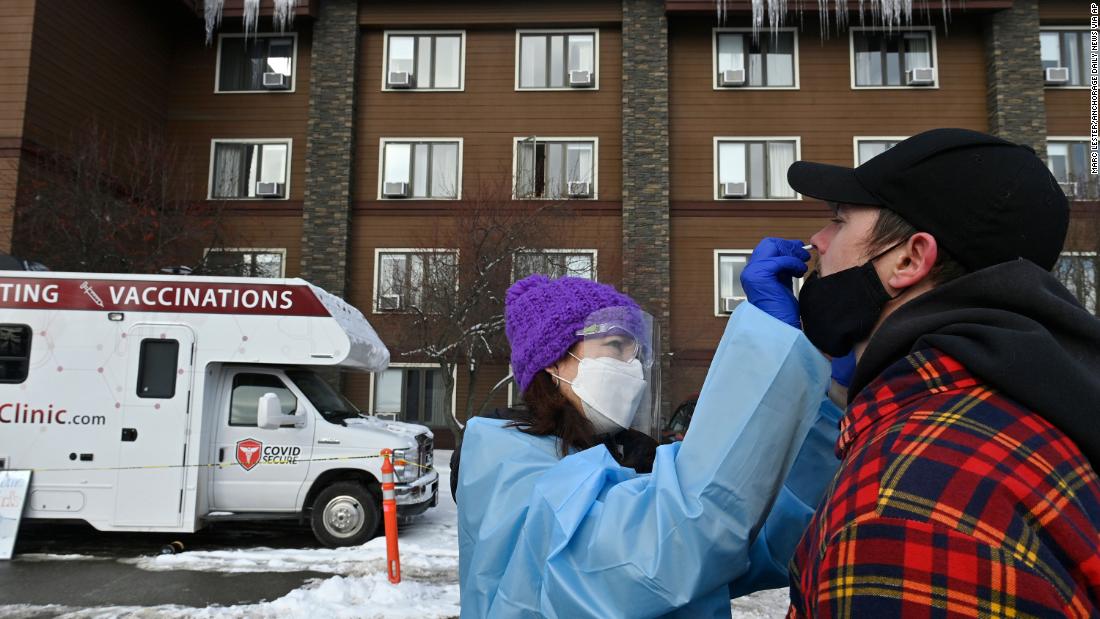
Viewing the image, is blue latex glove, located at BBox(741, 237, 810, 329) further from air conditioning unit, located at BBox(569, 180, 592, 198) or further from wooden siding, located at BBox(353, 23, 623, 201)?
wooden siding, located at BBox(353, 23, 623, 201)

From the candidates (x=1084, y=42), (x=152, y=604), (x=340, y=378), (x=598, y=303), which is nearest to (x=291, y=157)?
(x=340, y=378)

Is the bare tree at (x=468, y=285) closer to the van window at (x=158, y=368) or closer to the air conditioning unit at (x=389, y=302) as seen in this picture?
the air conditioning unit at (x=389, y=302)

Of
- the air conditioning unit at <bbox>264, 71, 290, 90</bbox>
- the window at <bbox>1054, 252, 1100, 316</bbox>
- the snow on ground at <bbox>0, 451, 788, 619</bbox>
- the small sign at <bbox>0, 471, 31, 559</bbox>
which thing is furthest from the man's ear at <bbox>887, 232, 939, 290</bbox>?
the air conditioning unit at <bbox>264, 71, 290, 90</bbox>

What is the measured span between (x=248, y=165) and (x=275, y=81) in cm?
265

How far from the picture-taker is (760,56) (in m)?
22.3

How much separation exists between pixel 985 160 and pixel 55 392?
10.7 metres

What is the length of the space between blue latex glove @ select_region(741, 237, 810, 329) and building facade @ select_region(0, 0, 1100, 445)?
62.9 ft

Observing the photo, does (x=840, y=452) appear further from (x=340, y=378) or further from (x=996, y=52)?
(x=996, y=52)

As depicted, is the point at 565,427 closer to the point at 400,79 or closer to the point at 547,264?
the point at 547,264

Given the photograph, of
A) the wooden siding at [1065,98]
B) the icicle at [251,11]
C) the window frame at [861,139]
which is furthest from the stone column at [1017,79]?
the icicle at [251,11]

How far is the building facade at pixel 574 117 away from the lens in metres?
21.3

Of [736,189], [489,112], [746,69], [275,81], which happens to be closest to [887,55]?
[746,69]

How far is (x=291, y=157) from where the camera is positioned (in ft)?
73.8

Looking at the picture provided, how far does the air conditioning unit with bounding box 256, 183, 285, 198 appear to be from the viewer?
2214 cm
